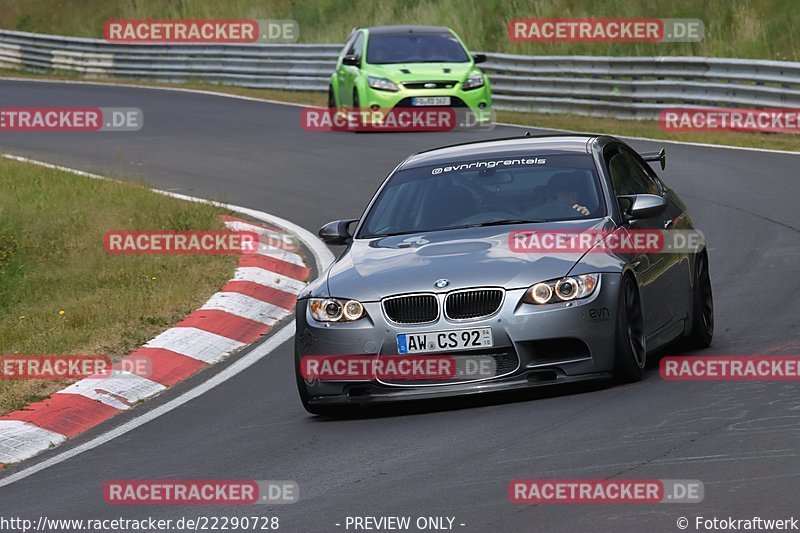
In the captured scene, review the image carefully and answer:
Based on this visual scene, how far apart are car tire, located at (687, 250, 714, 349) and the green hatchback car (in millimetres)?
15809

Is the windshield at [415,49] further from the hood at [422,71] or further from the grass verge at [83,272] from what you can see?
the grass verge at [83,272]

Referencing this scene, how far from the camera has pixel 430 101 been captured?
86.0 ft

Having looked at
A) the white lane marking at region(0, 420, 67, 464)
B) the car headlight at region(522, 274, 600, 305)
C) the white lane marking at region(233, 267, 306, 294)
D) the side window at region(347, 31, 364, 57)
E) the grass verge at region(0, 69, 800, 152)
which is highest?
the side window at region(347, 31, 364, 57)

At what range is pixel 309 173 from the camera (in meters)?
21.0

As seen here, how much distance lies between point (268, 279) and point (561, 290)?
5.29 metres

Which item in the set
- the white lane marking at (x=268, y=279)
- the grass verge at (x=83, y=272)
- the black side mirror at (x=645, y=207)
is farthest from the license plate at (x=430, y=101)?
the black side mirror at (x=645, y=207)

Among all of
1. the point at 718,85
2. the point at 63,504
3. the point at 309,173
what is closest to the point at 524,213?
the point at 63,504

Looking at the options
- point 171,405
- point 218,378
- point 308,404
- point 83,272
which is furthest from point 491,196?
point 83,272

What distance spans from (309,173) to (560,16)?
664 inches

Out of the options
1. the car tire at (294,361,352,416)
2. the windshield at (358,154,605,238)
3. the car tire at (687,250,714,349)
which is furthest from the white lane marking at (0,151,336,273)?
the car tire at (294,361,352,416)

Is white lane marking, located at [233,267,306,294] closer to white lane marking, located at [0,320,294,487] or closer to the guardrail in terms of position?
white lane marking, located at [0,320,294,487]

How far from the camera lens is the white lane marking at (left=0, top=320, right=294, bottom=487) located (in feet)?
27.5

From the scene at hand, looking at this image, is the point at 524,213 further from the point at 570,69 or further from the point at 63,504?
the point at 570,69

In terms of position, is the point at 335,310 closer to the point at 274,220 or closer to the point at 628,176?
the point at 628,176
